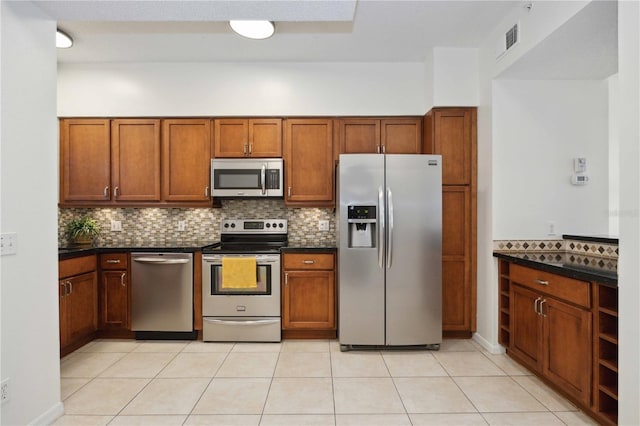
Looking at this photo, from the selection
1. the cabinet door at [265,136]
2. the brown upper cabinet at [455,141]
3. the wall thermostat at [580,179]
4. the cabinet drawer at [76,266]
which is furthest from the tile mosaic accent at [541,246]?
the cabinet drawer at [76,266]

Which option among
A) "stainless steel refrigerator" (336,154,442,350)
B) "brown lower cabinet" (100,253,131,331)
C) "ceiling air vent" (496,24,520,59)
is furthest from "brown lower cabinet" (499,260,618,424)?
"brown lower cabinet" (100,253,131,331)

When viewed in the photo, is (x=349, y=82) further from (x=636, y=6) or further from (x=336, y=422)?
(x=336, y=422)

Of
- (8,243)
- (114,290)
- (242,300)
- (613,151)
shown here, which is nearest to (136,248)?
(114,290)

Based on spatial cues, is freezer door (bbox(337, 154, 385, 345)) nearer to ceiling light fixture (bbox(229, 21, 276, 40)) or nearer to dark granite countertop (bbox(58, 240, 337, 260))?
dark granite countertop (bbox(58, 240, 337, 260))

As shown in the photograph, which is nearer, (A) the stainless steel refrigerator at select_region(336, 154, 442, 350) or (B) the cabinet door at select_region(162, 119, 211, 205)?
(A) the stainless steel refrigerator at select_region(336, 154, 442, 350)

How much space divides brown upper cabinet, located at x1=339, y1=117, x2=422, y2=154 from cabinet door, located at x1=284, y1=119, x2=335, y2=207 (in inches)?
7.1

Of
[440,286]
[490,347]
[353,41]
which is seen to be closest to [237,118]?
[353,41]

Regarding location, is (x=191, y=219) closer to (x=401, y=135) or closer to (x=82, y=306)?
(x=82, y=306)

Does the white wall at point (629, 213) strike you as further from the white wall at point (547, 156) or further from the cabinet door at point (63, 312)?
the cabinet door at point (63, 312)

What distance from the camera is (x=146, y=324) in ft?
11.6

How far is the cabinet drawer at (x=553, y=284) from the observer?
84.3 inches

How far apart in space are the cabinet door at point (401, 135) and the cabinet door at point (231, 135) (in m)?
1.47

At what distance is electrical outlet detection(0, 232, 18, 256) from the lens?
1807 millimetres

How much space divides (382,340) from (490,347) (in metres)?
→ 0.96
